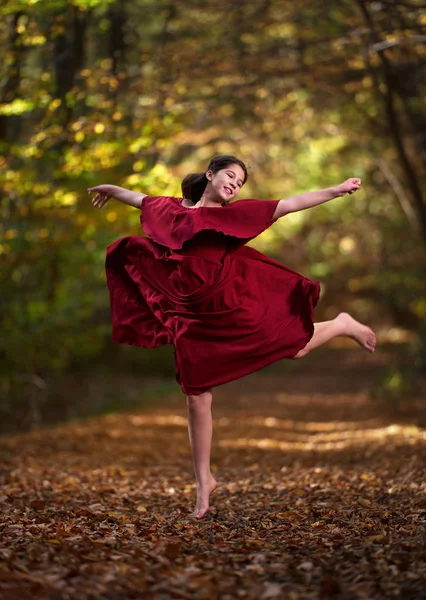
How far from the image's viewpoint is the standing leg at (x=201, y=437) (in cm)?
433

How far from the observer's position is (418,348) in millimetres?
13258

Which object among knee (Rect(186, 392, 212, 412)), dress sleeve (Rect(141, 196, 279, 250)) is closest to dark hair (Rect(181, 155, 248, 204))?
dress sleeve (Rect(141, 196, 279, 250))

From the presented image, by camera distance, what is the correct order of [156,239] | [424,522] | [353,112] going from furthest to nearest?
1. [353,112]
2. [156,239]
3. [424,522]

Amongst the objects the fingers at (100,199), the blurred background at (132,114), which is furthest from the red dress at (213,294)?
the blurred background at (132,114)

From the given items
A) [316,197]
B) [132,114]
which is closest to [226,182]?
[316,197]

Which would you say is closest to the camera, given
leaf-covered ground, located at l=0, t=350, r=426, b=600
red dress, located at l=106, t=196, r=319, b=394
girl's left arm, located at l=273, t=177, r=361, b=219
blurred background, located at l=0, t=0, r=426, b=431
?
leaf-covered ground, located at l=0, t=350, r=426, b=600

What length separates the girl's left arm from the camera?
4.17m

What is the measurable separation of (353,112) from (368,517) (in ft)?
31.1

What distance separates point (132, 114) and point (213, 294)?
554 centimetres

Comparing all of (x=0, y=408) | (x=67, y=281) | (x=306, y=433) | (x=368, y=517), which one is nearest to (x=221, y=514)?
(x=368, y=517)

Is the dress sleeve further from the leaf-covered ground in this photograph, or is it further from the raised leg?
the leaf-covered ground

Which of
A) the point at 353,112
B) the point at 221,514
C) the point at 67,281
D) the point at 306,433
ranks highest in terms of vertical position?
the point at 353,112

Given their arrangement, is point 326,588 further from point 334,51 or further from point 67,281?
point 334,51

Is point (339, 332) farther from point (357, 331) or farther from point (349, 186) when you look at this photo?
point (349, 186)
